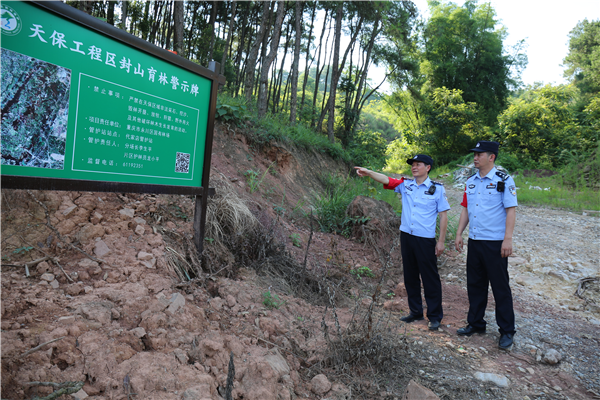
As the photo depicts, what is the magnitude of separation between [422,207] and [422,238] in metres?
0.32

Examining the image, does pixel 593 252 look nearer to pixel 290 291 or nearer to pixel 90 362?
pixel 290 291

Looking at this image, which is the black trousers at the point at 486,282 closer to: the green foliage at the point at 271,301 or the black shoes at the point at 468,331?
the black shoes at the point at 468,331

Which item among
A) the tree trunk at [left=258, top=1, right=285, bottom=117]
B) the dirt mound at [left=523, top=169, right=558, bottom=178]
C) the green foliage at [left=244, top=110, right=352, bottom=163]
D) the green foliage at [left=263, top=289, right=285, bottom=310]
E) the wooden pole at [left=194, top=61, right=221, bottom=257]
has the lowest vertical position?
the green foliage at [left=263, top=289, right=285, bottom=310]

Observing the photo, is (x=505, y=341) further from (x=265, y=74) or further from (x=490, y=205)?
(x=265, y=74)

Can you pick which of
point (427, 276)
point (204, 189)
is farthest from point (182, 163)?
point (427, 276)

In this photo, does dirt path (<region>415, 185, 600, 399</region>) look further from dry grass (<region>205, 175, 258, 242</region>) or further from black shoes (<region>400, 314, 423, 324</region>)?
dry grass (<region>205, 175, 258, 242</region>)

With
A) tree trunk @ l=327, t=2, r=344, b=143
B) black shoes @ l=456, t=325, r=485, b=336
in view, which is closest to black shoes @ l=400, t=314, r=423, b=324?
black shoes @ l=456, t=325, r=485, b=336

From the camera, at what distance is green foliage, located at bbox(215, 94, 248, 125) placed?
6.72 meters

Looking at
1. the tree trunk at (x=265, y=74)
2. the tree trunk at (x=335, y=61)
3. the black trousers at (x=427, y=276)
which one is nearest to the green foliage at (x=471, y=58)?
the tree trunk at (x=335, y=61)

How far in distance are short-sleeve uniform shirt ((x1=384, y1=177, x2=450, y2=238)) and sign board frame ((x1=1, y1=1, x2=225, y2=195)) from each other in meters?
2.06

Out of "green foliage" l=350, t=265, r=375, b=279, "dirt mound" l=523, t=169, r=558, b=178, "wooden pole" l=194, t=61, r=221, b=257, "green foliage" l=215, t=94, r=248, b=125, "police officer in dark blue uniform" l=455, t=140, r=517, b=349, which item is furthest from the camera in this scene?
"dirt mound" l=523, t=169, r=558, b=178

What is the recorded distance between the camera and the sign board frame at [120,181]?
6.98ft

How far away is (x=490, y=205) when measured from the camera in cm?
325

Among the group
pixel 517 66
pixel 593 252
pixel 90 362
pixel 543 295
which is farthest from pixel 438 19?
pixel 90 362
